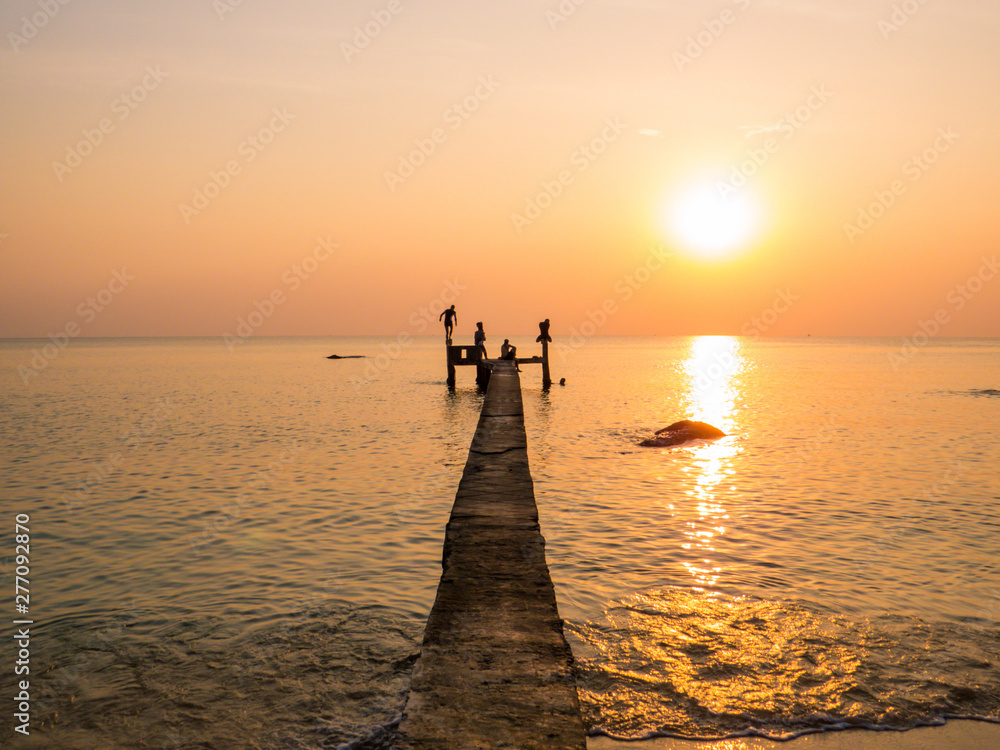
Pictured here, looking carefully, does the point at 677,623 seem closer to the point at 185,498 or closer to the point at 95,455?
the point at 185,498

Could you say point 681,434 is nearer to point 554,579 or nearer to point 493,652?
point 554,579

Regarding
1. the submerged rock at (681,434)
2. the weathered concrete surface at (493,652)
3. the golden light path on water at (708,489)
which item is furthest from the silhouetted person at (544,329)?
the weathered concrete surface at (493,652)

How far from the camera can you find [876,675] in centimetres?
548

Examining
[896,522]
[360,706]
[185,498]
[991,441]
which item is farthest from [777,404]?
[360,706]

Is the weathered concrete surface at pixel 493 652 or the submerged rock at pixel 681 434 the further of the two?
the submerged rock at pixel 681 434

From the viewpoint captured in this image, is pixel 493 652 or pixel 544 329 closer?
pixel 493 652

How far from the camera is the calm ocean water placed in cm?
Answer: 510

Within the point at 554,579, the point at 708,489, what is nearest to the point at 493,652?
the point at 554,579

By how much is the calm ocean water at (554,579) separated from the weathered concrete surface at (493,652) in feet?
3.67

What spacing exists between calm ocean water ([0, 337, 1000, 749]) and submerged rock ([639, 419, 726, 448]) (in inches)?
30.6

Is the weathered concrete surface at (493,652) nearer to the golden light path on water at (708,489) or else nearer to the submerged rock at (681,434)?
the golden light path on water at (708,489)

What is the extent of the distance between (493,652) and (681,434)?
1682 centimetres

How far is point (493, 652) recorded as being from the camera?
386cm

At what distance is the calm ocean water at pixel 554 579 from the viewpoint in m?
5.10
